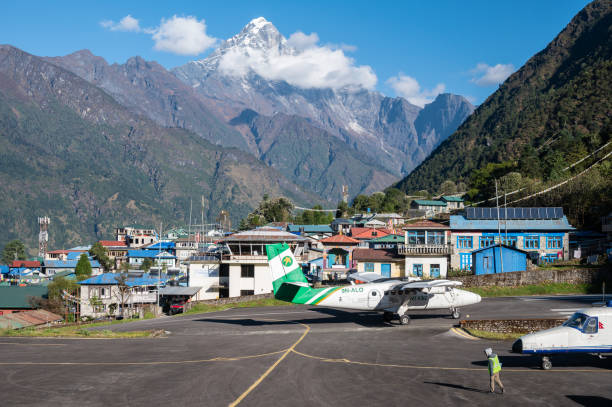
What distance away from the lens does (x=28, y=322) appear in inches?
2400

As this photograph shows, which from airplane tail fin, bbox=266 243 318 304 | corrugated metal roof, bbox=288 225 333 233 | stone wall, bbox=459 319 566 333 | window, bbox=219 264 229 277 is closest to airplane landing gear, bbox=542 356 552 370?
stone wall, bbox=459 319 566 333

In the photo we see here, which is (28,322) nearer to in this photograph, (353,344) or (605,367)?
(353,344)

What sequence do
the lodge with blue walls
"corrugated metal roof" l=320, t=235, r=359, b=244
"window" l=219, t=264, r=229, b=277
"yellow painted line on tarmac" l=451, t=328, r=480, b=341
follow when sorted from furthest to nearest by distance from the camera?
1. "corrugated metal roof" l=320, t=235, r=359, b=244
2. "window" l=219, t=264, r=229, b=277
3. the lodge with blue walls
4. "yellow painted line on tarmac" l=451, t=328, r=480, b=341

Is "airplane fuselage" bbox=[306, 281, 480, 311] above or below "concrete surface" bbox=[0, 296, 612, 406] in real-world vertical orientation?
above

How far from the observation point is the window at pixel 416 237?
67625mm

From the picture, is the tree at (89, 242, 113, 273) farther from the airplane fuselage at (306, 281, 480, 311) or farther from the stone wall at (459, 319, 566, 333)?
the stone wall at (459, 319, 566, 333)

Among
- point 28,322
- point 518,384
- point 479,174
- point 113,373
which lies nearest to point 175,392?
point 113,373

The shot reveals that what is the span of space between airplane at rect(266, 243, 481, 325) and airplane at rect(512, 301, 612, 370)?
42.5ft

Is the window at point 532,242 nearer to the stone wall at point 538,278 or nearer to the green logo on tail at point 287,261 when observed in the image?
the stone wall at point 538,278

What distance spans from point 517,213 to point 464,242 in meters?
9.01

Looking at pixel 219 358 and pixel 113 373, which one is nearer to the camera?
pixel 113 373

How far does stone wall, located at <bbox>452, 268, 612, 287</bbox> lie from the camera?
53500 millimetres

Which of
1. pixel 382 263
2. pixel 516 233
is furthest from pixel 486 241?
pixel 382 263

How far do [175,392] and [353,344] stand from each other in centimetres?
1314
